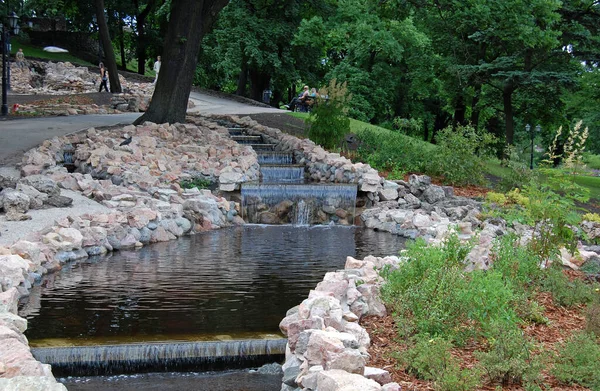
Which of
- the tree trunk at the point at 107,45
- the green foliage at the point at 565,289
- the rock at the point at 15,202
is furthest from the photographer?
the tree trunk at the point at 107,45

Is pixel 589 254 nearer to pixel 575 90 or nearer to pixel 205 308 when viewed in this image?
pixel 205 308

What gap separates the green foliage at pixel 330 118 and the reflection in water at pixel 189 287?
20.2 feet

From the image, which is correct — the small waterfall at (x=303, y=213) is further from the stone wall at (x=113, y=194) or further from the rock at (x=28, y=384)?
the rock at (x=28, y=384)

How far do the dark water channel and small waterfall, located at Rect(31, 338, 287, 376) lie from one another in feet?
0.40

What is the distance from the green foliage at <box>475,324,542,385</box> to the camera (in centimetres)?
506

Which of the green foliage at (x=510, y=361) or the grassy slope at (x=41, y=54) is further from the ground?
the grassy slope at (x=41, y=54)

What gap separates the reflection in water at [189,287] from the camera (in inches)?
280

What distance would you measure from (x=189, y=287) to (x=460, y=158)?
985 centimetres

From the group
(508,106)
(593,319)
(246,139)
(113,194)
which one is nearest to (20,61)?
(246,139)

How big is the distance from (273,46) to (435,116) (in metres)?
12.1

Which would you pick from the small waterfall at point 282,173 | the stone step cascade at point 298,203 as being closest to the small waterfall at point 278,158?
the small waterfall at point 282,173

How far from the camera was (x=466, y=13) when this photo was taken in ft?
58.4

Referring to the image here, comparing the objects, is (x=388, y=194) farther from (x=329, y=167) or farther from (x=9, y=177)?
(x=9, y=177)

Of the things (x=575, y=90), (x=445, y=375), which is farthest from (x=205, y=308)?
(x=575, y=90)
